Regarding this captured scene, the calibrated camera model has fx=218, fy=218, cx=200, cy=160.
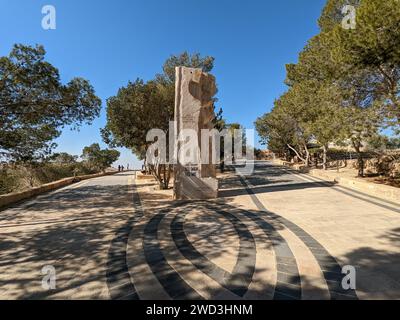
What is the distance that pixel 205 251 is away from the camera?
4629mm

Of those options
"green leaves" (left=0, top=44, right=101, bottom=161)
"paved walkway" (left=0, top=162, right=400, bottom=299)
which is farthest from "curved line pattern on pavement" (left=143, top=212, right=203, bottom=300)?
"green leaves" (left=0, top=44, right=101, bottom=161)

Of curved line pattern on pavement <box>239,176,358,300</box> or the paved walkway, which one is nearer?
curved line pattern on pavement <box>239,176,358,300</box>

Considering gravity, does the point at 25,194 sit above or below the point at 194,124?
below

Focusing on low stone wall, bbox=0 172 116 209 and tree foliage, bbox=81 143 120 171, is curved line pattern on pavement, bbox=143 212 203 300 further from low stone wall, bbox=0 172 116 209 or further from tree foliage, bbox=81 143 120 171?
tree foliage, bbox=81 143 120 171

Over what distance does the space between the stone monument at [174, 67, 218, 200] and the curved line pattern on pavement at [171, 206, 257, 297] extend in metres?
4.41

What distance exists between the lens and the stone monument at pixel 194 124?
10.5 metres

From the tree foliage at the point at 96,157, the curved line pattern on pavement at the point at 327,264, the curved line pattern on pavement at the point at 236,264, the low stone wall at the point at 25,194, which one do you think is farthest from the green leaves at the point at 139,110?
the tree foliage at the point at 96,157

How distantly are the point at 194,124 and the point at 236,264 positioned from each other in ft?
24.8

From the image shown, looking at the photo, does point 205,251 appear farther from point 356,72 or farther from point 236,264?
point 356,72

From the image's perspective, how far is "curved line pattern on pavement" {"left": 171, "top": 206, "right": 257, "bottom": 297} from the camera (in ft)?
11.2

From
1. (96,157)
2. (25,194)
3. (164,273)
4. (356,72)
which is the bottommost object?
(164,273)

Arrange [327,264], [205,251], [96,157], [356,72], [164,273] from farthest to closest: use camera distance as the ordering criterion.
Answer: [96,157] < [356,72] < [205,251] < [327,264] < [164,273]

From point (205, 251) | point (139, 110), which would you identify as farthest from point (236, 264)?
point (139, 110)
